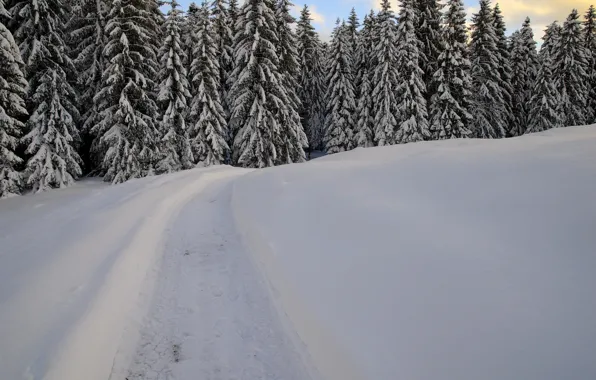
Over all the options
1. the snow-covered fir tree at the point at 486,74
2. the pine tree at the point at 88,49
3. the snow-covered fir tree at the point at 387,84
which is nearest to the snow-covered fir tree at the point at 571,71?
the snow-covered fir tree at the point at 486,74

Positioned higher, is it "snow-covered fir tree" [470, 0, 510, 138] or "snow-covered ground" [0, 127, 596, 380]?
"snow-covered fir tree" [470, 0, 510, 138]

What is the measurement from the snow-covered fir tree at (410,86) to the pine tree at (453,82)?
116 centimetres

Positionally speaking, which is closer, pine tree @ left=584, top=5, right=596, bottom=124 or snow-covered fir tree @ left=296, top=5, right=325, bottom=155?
pine tree @ left=584, top=5, right=596, bottom=124

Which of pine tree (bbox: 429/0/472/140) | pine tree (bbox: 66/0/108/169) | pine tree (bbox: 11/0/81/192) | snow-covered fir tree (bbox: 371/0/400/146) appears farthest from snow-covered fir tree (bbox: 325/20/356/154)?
pine tree (bbox: 11/0/81/192)

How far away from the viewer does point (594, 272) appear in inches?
140

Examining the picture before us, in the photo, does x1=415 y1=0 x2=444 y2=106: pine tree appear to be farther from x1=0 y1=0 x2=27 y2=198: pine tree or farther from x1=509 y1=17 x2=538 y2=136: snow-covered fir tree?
x1=0 y1=0 x2=27 y2=198: pine tree

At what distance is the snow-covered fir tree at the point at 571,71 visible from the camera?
3272 centimetres

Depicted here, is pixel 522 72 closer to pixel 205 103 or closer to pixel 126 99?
pixel 205 103

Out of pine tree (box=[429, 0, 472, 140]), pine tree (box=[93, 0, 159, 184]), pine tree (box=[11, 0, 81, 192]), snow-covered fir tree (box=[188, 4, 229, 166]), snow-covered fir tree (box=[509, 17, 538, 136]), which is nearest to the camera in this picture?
pine tree (box=[11, 0, 81, 192])

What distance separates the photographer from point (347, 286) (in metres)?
4.90

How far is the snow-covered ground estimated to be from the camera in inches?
135

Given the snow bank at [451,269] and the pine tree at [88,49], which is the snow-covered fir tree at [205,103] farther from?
the snow bank at [451,269]

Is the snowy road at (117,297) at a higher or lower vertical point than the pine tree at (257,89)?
lower

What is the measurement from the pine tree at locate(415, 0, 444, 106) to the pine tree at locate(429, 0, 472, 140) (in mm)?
1981
